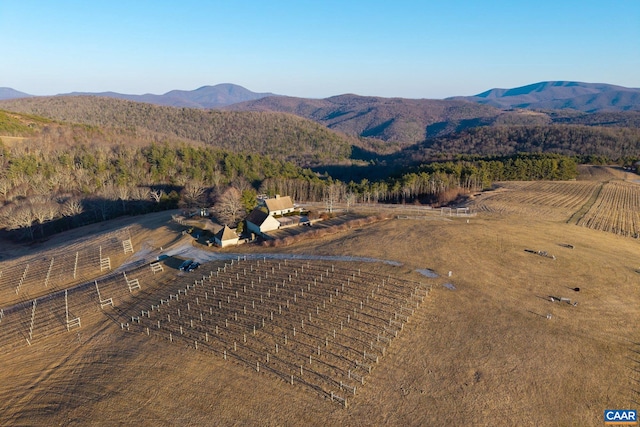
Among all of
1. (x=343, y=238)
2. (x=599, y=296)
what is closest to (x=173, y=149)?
(x=343, y=238)

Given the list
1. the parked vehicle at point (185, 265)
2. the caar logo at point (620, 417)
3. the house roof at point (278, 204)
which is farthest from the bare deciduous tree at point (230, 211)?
the caar logo at point (620, 417)

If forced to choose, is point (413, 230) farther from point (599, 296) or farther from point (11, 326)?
point (11, 326)

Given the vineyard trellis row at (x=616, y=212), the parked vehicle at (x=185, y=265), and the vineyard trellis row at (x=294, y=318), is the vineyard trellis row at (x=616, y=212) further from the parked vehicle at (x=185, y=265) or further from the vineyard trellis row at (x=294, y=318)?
the parked vehicle at (x=185, y=265)

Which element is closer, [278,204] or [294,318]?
[294,318]

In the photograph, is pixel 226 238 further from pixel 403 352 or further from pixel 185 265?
pixel 403 352

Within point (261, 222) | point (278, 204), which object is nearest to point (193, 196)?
point (278, 204)

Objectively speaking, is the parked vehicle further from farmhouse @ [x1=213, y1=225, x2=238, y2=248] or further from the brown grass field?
farmhouse @ [x1=213, y1=225, x2=238, y2=248]
